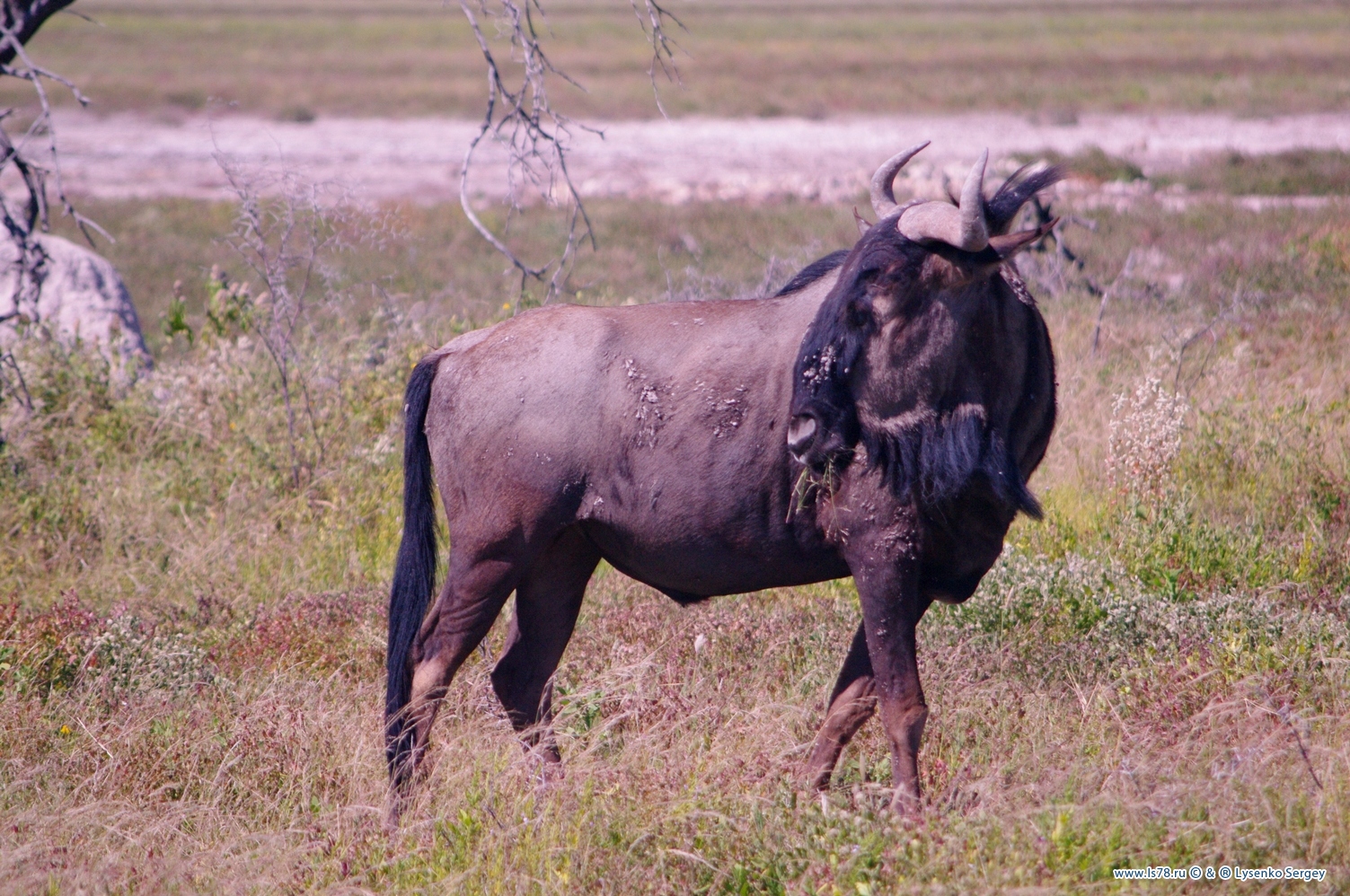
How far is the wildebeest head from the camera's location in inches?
146

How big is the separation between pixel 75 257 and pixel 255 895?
7845 millimetres

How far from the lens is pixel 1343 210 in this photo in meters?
13.6

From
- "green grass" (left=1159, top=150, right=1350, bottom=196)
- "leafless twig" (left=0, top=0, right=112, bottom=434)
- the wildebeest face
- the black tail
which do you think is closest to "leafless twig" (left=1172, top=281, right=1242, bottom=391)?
the wildebeest face

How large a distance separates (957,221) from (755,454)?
98 centimetres

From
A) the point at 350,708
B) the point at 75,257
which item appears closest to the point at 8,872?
the point at 350,708

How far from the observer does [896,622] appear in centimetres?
379

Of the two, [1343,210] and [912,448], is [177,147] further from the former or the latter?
[912,448]

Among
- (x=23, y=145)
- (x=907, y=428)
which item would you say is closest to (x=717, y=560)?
(x=907, y=428)

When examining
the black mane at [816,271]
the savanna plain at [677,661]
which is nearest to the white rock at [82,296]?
the savanna plain at [677,661]

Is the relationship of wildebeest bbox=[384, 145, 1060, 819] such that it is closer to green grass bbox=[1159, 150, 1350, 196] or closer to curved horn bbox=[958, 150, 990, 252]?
curved horn bbox=[958, 150, 990, 252]

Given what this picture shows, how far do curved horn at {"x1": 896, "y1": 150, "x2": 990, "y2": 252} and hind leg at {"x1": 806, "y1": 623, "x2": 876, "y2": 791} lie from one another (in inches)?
52.7

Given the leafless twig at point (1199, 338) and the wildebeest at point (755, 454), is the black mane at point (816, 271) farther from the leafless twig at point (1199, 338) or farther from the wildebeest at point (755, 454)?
the leafless twig at point (1199, 338)

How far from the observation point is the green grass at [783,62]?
34844 mm

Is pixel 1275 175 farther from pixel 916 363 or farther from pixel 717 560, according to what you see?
pixel 717 560
